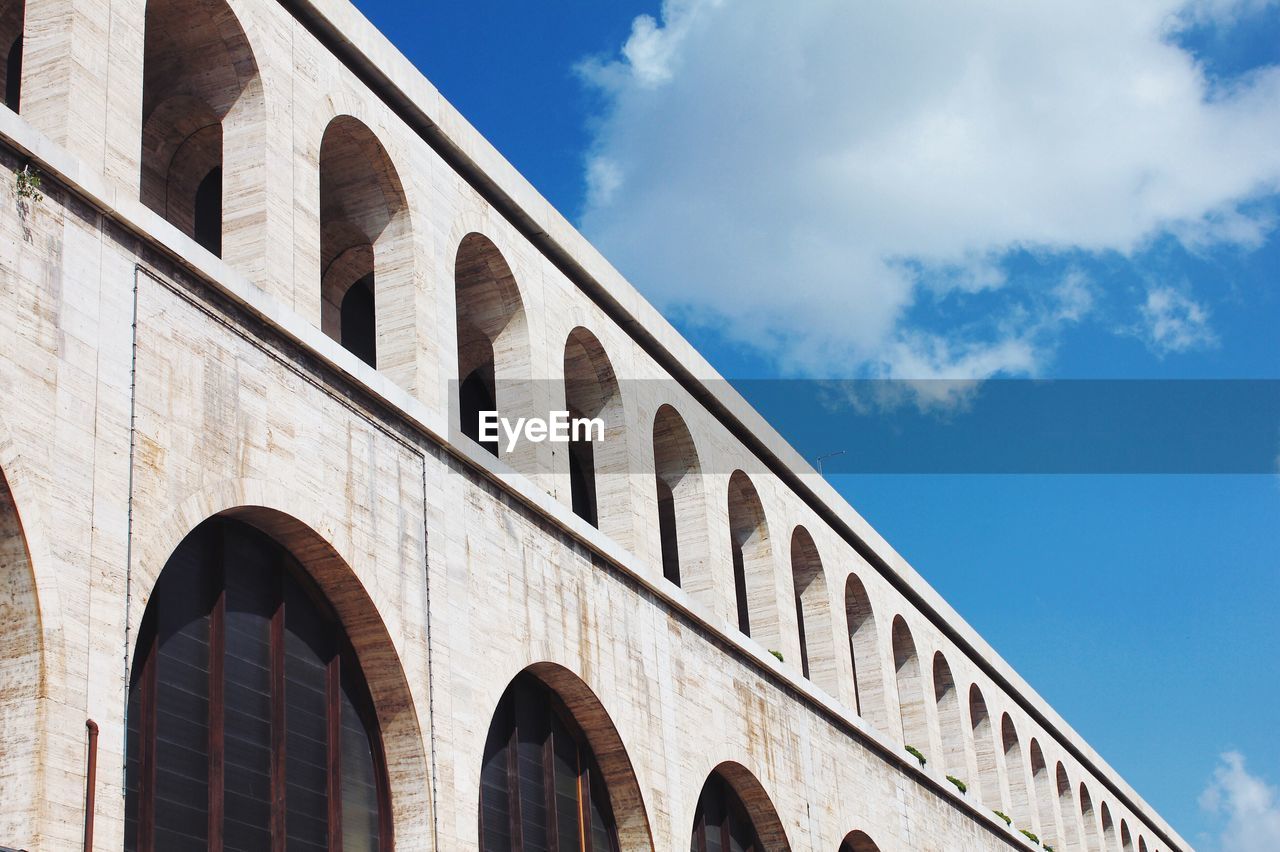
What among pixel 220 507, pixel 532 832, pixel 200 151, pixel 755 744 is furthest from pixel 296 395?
pixel 755 744

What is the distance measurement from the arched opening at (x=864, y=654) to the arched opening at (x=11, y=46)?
62.1 feet

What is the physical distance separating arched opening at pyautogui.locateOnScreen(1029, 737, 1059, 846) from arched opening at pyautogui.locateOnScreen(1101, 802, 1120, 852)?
625 centimetres

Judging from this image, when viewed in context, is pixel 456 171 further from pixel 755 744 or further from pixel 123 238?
pixel 755 744

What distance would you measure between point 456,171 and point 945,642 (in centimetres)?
2069

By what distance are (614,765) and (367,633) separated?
17.2 ft

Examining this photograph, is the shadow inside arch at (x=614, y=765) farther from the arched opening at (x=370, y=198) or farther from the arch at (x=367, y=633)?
the arched opening at (x=370, y=198)

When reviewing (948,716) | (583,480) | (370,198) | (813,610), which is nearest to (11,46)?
(370,198)

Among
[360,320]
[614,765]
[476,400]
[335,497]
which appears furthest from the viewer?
[476,400]

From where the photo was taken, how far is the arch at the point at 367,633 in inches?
639

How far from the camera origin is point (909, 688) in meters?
35.4

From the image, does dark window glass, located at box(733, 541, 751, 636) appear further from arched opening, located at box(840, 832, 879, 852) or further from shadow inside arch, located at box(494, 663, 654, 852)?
shadow inside arch, located at box(494, 663, 654, 852)

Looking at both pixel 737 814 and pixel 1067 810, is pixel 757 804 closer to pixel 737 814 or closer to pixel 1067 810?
pixel 737 814

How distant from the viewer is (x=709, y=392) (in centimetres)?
2783

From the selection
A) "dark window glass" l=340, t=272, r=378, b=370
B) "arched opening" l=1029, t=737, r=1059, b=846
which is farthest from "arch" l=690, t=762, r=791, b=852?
"arched opening" l=1029, t=737, r=1059, b=846
